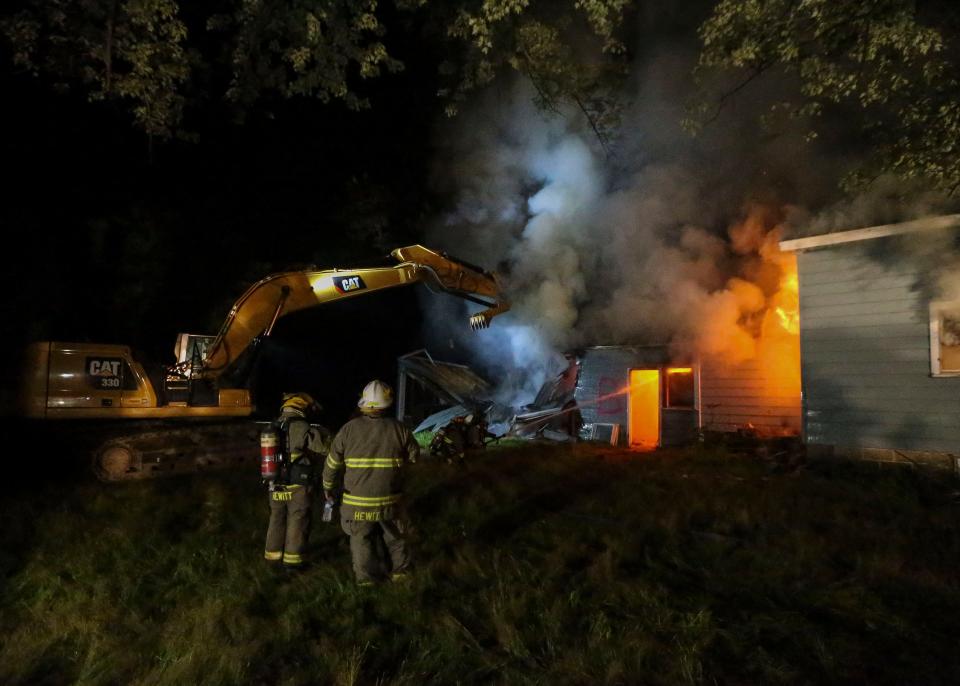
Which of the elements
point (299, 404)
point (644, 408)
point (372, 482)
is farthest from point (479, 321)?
point (644, 408)

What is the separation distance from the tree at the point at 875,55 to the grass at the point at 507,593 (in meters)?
3.71

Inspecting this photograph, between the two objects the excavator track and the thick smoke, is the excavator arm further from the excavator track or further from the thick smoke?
the thick smoke

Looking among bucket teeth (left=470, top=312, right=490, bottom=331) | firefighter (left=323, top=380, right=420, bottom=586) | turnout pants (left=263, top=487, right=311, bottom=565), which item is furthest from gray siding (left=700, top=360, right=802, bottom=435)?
turnout pants (left=263, top=487, right=311, bottom=565)

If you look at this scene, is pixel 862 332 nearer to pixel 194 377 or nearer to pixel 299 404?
pixel 299 404

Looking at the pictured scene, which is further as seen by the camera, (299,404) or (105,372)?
(105,372)

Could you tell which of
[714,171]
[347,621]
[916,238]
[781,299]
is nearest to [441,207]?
[714,171]

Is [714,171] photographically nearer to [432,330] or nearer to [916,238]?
[916,238]

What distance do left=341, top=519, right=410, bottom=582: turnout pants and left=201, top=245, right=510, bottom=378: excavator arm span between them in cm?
480

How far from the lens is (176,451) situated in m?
8.64

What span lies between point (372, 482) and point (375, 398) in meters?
0.62

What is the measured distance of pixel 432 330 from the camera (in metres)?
19.6

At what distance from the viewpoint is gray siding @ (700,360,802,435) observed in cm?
1081

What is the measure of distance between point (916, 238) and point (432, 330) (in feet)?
44.2

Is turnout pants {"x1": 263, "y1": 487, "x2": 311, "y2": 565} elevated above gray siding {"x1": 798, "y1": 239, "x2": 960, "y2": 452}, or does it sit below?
below
